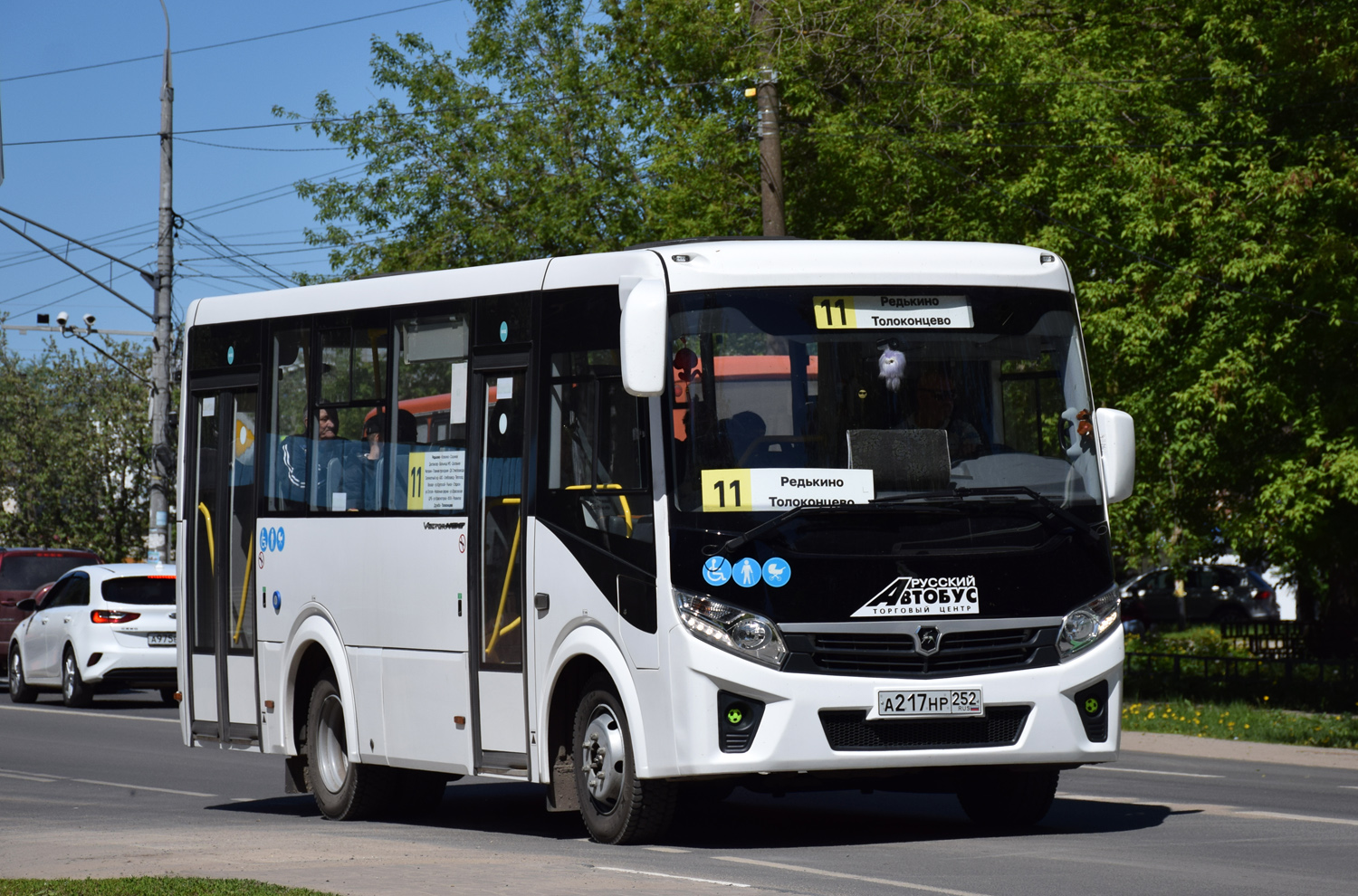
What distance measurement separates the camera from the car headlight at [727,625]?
9500 millimetres

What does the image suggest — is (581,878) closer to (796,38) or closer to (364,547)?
(364,547)

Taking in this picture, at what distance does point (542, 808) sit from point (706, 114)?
18302mm

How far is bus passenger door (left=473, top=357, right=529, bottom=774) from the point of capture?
10586 millimetres

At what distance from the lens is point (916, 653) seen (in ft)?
32.0

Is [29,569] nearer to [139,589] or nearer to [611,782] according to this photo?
[139,589]

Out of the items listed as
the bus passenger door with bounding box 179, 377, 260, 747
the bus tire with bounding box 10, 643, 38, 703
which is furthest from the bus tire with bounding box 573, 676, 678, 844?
the bus tire with bounding box 10, 643, 38, 703

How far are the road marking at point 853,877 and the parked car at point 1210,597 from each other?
4304cm

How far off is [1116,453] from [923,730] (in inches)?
70.4

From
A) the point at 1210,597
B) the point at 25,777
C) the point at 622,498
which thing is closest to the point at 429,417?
the point at 622,498

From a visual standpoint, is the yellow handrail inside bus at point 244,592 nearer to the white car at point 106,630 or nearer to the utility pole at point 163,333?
the white car at point 106,630

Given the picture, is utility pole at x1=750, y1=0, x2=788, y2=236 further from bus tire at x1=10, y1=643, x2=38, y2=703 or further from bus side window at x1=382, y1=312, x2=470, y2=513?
bus tire at x1=10, y1=643, x2=38, y2=703

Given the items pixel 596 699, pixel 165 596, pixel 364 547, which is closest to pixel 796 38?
pixel 165 596

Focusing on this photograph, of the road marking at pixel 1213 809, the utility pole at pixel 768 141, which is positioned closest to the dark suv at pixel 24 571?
the utility pole at pixel 768 141

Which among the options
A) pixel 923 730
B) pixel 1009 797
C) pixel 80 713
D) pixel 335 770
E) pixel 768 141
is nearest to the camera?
pixel 923 730
